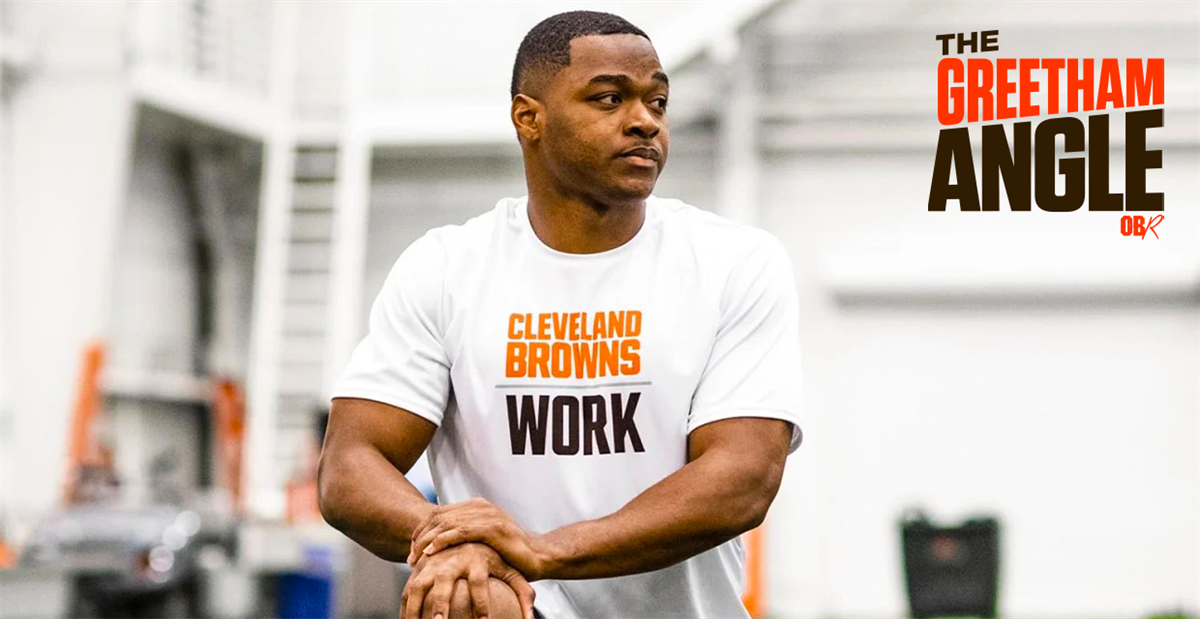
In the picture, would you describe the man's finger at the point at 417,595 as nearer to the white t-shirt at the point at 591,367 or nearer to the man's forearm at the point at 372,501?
the man's forearm at the point at 372,501

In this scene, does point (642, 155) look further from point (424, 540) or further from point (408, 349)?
point (424, 540)

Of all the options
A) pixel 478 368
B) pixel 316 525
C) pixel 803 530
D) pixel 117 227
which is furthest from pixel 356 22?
pixel 478 368

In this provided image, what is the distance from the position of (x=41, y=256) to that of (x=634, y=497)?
1128 cm

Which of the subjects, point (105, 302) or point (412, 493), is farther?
point (105, 302)

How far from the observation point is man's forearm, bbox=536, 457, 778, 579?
7.82ft

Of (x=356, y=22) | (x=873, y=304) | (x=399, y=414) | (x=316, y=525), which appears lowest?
(x=316, y=525)

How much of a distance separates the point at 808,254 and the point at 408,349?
33.0 ft

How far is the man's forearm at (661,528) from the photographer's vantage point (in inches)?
93.8

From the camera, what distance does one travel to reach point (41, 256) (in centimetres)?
1308

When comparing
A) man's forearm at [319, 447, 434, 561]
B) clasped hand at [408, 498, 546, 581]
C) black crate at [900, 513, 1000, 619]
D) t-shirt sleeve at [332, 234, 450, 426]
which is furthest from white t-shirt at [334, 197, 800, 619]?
black crate at [900, 513, 1000, 619]

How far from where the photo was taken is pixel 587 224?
267 centimetres

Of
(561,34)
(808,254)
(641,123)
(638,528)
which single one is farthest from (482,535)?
(808,254)

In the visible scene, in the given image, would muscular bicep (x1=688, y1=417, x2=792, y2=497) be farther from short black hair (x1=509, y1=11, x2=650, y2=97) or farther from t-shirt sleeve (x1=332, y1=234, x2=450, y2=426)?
short black hair (x1=509, y1=11, x2=650, y2=97)

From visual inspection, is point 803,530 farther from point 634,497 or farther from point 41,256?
point 634,497
